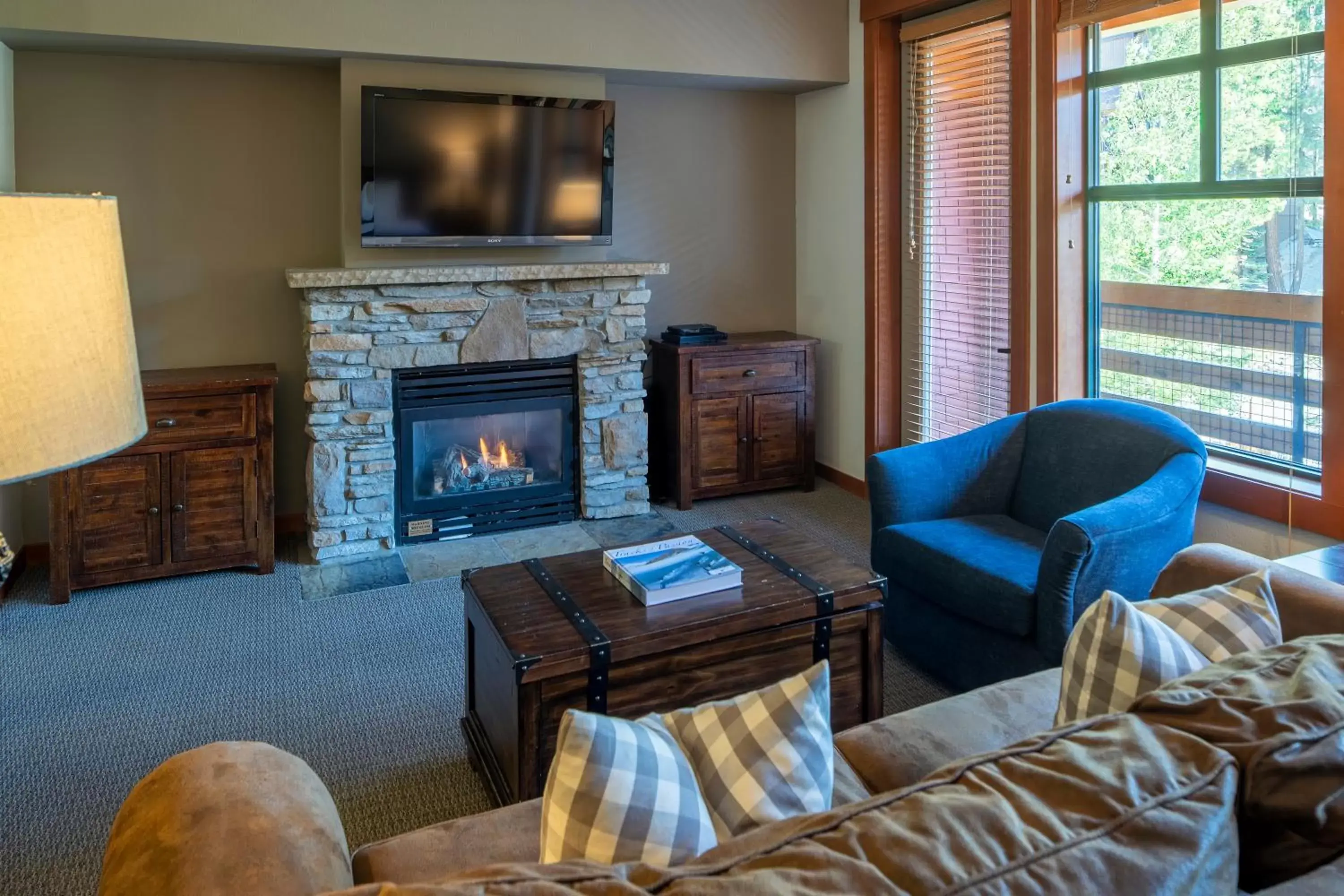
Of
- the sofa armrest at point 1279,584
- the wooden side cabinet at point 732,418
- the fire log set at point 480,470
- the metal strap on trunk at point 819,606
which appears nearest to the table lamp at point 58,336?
the metal strap on trunk at point 819,606

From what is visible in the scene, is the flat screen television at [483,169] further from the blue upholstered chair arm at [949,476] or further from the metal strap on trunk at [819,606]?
the metal strap on trunk at [819,606]

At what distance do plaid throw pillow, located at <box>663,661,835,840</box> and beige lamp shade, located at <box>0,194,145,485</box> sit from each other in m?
0.78

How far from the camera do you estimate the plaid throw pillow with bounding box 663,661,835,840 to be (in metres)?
1.19

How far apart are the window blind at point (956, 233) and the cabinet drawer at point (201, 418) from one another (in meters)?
2.99

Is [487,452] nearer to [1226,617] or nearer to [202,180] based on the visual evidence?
[202,180]

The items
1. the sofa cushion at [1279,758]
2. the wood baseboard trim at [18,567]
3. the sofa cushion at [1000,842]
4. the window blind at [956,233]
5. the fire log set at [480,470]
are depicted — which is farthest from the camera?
the fire log set at [480,470]

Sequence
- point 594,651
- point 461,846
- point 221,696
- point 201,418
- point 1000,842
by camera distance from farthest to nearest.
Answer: point 201,418 < point 221,696 < point 594,651 < point 461,846 < point 1000,842

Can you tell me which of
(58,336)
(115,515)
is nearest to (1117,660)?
(58,336)

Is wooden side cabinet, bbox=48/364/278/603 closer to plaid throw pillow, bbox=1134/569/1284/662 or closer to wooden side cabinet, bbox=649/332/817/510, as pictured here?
wooden side cabinet, bbox=649/332/817/510

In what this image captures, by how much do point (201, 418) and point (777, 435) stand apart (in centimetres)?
269

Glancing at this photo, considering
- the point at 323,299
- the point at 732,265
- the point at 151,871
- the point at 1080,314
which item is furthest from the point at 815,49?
the point at 151,871

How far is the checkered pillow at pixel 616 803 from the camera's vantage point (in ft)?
3.42

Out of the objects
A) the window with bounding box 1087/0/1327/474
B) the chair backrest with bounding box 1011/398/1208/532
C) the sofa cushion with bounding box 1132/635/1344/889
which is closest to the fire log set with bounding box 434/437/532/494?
the chair backrest with bounding box 1011/398/1208/532

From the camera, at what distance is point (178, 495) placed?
4.08 metres
